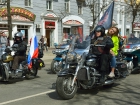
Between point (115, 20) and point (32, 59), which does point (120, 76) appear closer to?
point (32, 59)

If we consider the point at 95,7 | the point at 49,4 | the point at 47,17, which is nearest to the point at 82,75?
the point at 47,17

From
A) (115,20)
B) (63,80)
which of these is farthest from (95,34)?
(115,20)

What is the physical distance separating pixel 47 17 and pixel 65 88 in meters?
22.1

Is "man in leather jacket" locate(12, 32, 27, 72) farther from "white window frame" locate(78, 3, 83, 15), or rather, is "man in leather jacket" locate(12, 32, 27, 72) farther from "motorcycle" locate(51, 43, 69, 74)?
"white window frame" locate(78, 3, 83, 15)

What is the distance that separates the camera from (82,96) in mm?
6609

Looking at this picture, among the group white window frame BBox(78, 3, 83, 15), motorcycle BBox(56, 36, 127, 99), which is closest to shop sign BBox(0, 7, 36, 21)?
white window frame BBox(78, 3, 83, 15)

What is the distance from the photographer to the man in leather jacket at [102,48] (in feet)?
22.0

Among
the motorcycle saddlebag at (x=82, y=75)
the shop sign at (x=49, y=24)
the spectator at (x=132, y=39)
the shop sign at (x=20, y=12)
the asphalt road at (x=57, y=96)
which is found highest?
the shop sign at (x=20, y=12)

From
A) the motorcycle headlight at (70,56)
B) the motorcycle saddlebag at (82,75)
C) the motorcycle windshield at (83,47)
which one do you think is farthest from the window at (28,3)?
the motorcycle saddlebag at (82,75)

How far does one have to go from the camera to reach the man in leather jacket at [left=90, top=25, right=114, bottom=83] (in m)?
6.70

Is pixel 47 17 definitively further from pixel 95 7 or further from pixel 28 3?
pixel 95 7

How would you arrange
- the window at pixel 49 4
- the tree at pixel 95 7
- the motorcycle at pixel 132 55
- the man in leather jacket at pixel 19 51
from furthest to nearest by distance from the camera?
the window at pixel 49 4, the tree at pixel 95 7, the motorcycle at pixel 132 55, the man in leather jacket at pixel 19 51

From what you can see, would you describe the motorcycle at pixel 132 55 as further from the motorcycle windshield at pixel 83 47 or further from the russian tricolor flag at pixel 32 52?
the motorcycle windshield at pixel 83 47

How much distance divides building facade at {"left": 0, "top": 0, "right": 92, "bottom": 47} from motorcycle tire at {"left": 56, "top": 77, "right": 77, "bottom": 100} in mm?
17804
